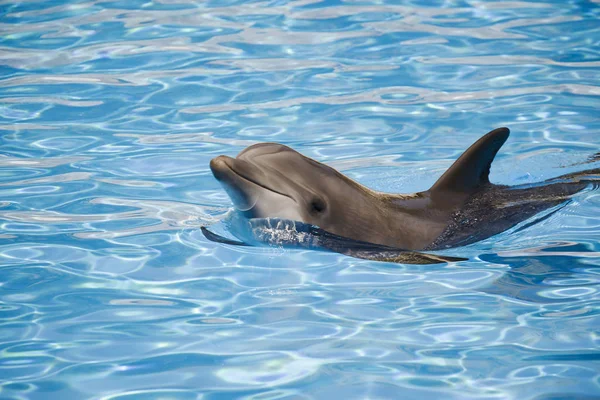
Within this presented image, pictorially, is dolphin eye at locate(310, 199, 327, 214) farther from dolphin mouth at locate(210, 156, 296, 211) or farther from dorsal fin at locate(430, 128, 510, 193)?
dorsal fin at locate(430, 128, 510, 193)

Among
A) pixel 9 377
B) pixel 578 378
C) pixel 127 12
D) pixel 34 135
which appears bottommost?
pixel 578 378

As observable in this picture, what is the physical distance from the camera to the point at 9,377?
15.9 ft

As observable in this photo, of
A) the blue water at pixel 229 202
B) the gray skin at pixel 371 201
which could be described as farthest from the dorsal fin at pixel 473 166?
the blue water at pixel 229 202

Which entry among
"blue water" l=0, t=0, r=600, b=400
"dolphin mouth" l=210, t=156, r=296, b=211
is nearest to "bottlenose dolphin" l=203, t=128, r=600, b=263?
"dolphin mouth" l=210, t=156, r=296, b=211

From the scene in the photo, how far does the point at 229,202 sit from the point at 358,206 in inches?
67.0

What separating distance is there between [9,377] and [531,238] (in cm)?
411

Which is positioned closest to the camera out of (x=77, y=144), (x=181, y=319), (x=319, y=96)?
(x=181, y=319)

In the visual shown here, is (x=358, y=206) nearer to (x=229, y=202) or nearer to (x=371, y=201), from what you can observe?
(x=371, y=201)

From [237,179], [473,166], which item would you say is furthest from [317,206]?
[473,166]

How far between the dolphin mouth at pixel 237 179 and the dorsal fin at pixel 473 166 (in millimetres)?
1391

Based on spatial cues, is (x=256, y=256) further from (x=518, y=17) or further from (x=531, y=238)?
(x=518, y=17)

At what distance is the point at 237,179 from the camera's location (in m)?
6.12

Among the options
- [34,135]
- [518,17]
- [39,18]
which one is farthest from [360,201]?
[39,18]

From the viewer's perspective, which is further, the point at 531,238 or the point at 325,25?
the point at 325,25
